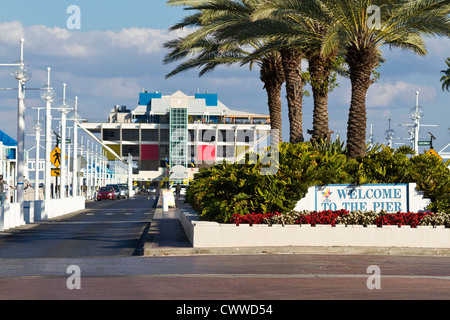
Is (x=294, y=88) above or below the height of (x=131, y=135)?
below

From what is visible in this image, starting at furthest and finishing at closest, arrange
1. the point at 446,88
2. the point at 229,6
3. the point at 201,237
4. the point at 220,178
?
the point at 446,88
the point at 229,6
the point at 220,178
the point at 201,237

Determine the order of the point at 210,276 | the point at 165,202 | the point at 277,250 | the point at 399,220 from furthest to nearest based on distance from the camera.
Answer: the point at 165,202 → the point at 399,220 → the point at 277,250 → the point at 210,276

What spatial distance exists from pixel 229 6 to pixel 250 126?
145 m

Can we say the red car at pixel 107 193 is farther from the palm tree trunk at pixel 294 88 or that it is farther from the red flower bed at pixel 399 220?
the red flower bed at pixel 399 220

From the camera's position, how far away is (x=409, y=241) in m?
18.8

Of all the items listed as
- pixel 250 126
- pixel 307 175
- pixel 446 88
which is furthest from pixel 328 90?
pixel 250 126

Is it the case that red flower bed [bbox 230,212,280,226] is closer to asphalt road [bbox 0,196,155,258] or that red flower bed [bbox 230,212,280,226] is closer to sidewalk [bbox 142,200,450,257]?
sidewalk [bbox 142,200,450,257]

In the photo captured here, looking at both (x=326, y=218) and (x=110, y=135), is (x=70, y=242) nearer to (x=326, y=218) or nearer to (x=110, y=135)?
(x=326, y=218)

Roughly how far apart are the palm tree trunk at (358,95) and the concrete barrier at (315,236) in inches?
208

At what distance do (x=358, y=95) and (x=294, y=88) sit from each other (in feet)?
23.3

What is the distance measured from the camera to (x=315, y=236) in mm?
18734

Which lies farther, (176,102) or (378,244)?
(176,102)

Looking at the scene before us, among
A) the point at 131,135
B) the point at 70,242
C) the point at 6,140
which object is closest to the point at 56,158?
the point at 6,140

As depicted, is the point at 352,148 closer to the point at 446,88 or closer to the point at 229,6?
the point at 229,6
